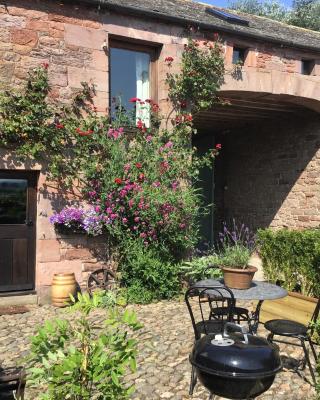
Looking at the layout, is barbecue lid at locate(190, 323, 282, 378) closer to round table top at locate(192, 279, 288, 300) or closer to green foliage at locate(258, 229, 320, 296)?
round table top at locate(192, 279, 288, 300)

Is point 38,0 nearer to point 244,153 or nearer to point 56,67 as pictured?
point 56,67

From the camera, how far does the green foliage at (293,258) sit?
497cm

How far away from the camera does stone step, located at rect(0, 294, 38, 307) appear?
599 cm

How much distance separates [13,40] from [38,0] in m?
0.72

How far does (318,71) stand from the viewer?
8.47 metres

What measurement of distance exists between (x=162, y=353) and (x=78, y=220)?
9.03 ft

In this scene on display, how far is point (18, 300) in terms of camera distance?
609 centimetres

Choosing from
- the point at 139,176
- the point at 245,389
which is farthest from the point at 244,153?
the point at 245,389

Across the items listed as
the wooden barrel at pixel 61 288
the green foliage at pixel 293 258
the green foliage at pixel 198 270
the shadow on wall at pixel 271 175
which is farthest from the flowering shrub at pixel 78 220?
the shadow on wall at pixel 271 175

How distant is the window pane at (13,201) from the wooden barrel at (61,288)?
3.39ft

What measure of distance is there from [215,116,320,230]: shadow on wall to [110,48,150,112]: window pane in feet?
13.5

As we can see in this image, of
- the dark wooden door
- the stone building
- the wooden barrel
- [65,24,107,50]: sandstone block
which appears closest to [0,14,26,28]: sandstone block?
the stone building

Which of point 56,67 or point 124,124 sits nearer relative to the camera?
point 56,67

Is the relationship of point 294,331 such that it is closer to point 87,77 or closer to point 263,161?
point 87,77
